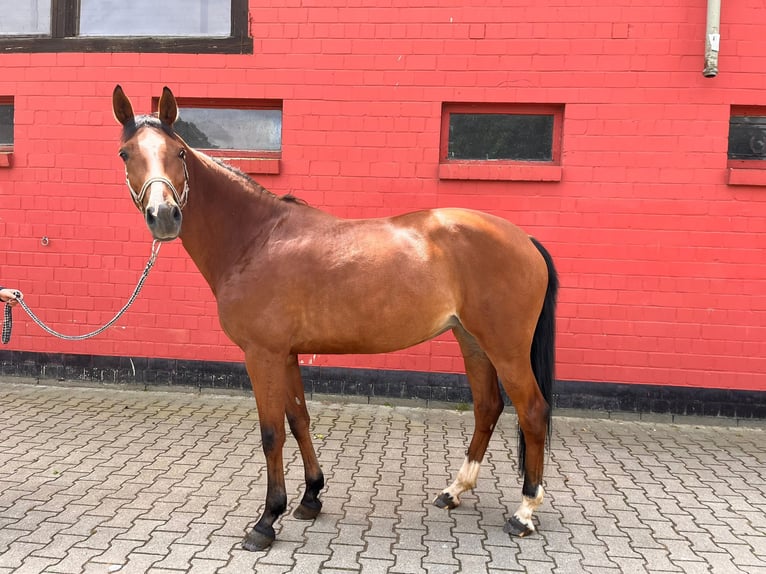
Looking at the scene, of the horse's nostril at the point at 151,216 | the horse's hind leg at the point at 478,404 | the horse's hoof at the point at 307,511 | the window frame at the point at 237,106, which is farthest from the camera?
the window frame at the point at 237,106

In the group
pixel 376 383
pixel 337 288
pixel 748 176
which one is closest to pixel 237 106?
pixel 376 383

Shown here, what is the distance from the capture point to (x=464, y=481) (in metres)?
3.41

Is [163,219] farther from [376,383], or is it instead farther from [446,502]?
[376,383]

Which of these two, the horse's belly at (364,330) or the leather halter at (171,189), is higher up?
the leather halter at (171,189)

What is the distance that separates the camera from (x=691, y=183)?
5.11m

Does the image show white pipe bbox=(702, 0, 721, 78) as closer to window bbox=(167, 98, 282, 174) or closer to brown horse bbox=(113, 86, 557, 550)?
brown horse bbox=(113, 86, 557, 550)

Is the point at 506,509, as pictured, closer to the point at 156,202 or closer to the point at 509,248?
the point at 509,248

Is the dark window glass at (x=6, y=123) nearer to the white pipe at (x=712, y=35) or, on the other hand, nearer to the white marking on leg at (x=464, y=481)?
the white marking on leg at (x=464, y=481)

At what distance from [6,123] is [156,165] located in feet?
14.9

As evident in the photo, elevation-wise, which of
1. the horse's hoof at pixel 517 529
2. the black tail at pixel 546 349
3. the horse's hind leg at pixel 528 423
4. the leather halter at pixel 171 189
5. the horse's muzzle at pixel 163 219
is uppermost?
the leather halter at pixel 171 189

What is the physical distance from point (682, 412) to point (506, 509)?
2.75m

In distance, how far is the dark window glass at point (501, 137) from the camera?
5.38 m

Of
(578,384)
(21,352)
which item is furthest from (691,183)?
(21,352)

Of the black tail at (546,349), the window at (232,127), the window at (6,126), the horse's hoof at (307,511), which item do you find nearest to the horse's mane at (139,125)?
the horse's hoof at (307,511)
